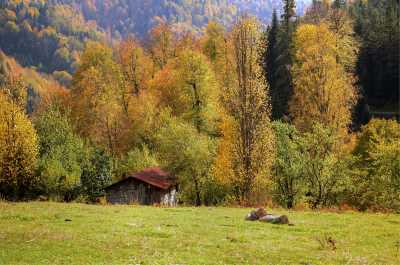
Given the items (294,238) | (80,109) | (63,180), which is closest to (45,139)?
(63,180)

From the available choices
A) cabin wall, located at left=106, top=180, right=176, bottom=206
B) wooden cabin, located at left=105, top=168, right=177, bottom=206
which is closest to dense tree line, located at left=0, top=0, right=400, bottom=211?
wooden cabin, located at left=105, top=168, right=177, bottom=206

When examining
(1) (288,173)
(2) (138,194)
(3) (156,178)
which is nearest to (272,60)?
(3) (156,178)

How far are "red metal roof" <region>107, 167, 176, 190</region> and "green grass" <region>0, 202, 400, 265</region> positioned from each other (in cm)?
2656

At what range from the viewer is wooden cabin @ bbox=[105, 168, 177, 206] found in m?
59.8

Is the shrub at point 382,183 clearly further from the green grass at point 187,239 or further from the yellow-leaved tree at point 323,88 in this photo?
the yellow-leaved tree at point 323,88

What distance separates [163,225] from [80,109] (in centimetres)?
6184

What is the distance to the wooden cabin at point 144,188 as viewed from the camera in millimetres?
59803

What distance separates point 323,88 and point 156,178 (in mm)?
25085

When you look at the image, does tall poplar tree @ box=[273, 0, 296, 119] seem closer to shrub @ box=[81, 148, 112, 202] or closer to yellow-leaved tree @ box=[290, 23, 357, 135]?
yellow-leaved tree @ box=[290, 23, 357, 135]

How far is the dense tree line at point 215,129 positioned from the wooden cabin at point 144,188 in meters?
2.14

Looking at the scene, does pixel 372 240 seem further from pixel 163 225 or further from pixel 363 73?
pixel 363 73

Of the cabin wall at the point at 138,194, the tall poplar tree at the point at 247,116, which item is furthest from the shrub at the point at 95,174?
the tall poplar tree at the point at 247,116

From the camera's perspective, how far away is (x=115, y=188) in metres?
62.8

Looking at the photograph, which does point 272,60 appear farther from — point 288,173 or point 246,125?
point 246,125
